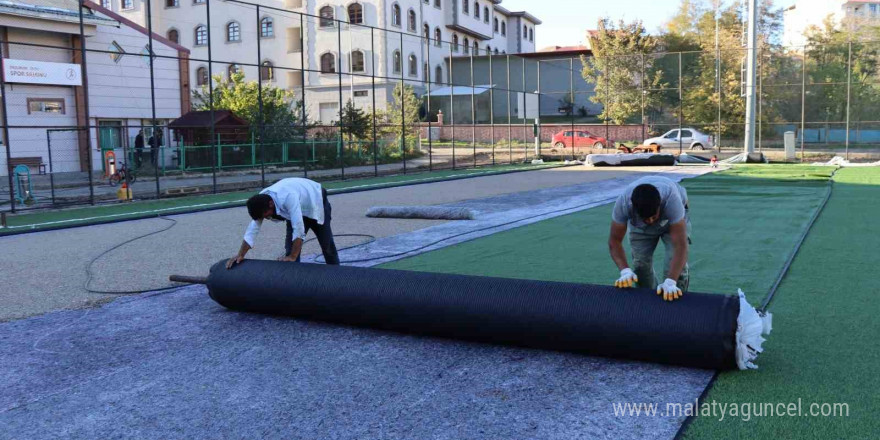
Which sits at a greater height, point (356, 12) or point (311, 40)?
point (356, 12)

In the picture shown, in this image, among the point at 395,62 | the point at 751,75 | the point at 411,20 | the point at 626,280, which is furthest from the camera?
the point at 411,20

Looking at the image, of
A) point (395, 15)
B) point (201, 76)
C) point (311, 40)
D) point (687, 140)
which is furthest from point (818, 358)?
point (201, 76)

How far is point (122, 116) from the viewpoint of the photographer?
32.0m

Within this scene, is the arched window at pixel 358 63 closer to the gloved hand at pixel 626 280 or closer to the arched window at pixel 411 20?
the arched window at pixel 411 20

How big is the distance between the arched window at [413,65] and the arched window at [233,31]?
35.8 ft

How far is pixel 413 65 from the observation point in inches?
1980

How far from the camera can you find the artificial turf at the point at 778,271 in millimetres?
4383

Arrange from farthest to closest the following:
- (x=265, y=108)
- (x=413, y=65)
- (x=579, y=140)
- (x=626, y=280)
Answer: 1. (x=413, y=65)
2. (x=579, y=140)
3. (x=265, y=108)
4. (x=626, y=280)

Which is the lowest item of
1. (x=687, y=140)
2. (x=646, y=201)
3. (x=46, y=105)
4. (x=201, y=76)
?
(x=646, y=201)

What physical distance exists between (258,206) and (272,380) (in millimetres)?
1911

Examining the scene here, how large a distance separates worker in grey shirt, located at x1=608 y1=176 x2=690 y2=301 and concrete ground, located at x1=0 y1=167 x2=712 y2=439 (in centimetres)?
61

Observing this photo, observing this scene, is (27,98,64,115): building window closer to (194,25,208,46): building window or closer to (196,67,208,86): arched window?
(196,67,208,86): arched window

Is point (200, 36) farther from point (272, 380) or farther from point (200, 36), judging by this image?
point (272, 380)

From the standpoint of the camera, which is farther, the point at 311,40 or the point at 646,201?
the point at 311,40
